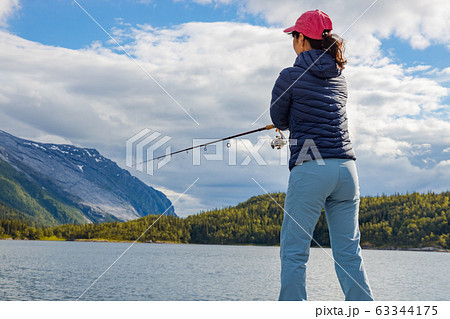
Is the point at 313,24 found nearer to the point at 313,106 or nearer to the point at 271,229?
the point at 313,106

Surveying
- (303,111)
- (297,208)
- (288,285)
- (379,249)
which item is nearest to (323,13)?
(303,111)

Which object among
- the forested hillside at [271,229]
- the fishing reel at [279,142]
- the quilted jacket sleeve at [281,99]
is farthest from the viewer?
the forested hillside at [271,229]

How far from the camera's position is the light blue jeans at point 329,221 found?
3.43 metres

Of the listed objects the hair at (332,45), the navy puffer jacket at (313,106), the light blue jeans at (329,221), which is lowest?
the light blue jeans at (329,221)

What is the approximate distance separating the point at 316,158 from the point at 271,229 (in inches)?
7101

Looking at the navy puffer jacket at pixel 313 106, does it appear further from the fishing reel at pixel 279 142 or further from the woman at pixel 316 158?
the fishing reel at pixel 279 142

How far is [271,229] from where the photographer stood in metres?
180

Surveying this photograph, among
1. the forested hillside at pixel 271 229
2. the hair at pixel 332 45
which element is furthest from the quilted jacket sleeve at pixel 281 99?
the forested hillside at pixel 271 229

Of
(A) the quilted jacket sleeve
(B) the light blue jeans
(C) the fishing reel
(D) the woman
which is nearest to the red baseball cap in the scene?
(D) the woman

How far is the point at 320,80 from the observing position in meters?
3.61

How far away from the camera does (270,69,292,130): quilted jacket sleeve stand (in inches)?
139

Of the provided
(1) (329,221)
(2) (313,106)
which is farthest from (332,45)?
(1) (329,221)

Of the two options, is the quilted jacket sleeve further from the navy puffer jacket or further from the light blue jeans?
the light blue jeans
